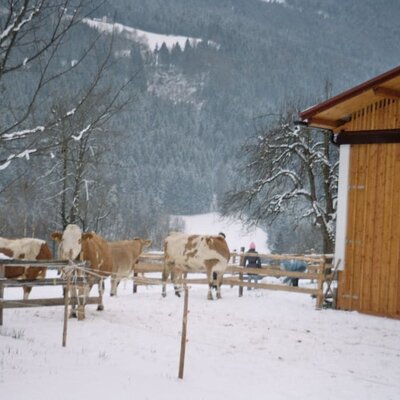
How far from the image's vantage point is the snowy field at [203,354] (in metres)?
7.07

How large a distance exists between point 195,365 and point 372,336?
4646 millimetres

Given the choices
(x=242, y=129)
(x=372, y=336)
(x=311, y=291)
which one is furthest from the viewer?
(x=242, y=129)

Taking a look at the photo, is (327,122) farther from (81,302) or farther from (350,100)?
(81,302)

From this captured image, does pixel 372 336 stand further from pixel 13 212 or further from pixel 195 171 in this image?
pixel 195 171

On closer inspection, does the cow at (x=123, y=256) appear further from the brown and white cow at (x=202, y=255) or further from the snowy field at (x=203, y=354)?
the snowy field at (x=203, y=354)

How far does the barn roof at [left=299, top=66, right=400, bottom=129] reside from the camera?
13.3 meters

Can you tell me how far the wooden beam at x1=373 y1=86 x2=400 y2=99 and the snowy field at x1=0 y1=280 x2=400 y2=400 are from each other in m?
5.14

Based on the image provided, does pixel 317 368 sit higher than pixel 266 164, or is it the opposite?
pixel 266 164

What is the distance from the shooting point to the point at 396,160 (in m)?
13.7

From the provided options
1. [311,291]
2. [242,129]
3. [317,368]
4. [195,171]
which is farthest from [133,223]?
[242,129]

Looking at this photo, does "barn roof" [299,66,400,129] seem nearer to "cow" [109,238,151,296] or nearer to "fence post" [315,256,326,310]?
"fence post" [315,256,326,310]

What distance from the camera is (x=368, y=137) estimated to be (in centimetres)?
1430

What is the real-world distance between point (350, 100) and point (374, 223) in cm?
298

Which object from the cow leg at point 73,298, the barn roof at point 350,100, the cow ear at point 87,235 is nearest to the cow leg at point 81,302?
the cow leg at point 73,298
